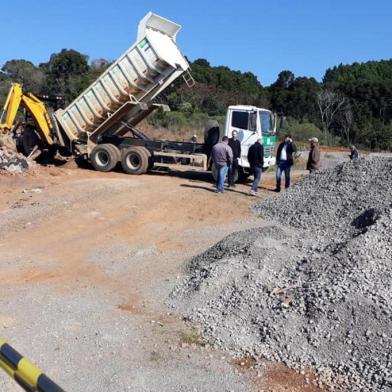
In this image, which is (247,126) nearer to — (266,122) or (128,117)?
(266,122)

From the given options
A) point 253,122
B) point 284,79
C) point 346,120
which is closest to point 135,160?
point 253,122

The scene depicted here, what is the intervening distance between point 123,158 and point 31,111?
3.34 meters

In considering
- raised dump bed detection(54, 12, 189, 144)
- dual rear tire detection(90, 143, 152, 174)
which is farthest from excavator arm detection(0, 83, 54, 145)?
dual rear tire detection(90, 143, 152, 174)

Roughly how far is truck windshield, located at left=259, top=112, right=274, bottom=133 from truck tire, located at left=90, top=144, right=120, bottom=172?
186 inches

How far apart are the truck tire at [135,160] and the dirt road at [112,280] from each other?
5.10ft

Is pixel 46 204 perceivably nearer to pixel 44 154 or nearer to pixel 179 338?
pixel 44 154

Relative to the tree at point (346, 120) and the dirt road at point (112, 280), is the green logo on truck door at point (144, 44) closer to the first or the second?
the dirt road at point (112, 280)

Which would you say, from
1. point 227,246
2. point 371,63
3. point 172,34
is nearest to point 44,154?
point 172,34

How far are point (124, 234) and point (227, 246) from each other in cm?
288

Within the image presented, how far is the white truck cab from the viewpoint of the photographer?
15.0 meters

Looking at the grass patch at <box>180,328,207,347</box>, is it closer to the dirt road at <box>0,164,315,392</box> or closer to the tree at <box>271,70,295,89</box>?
the dirt road at <box>0,164,315,392</box>

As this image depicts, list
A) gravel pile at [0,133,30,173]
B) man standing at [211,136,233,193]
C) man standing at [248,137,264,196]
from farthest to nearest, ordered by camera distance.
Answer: gravel pile at [0,133,30,173] < man standing at [248,137,264,196] < man standing at [211,136,233,193]

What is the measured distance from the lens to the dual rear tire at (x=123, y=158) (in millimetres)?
16594

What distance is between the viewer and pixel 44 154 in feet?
59.2
